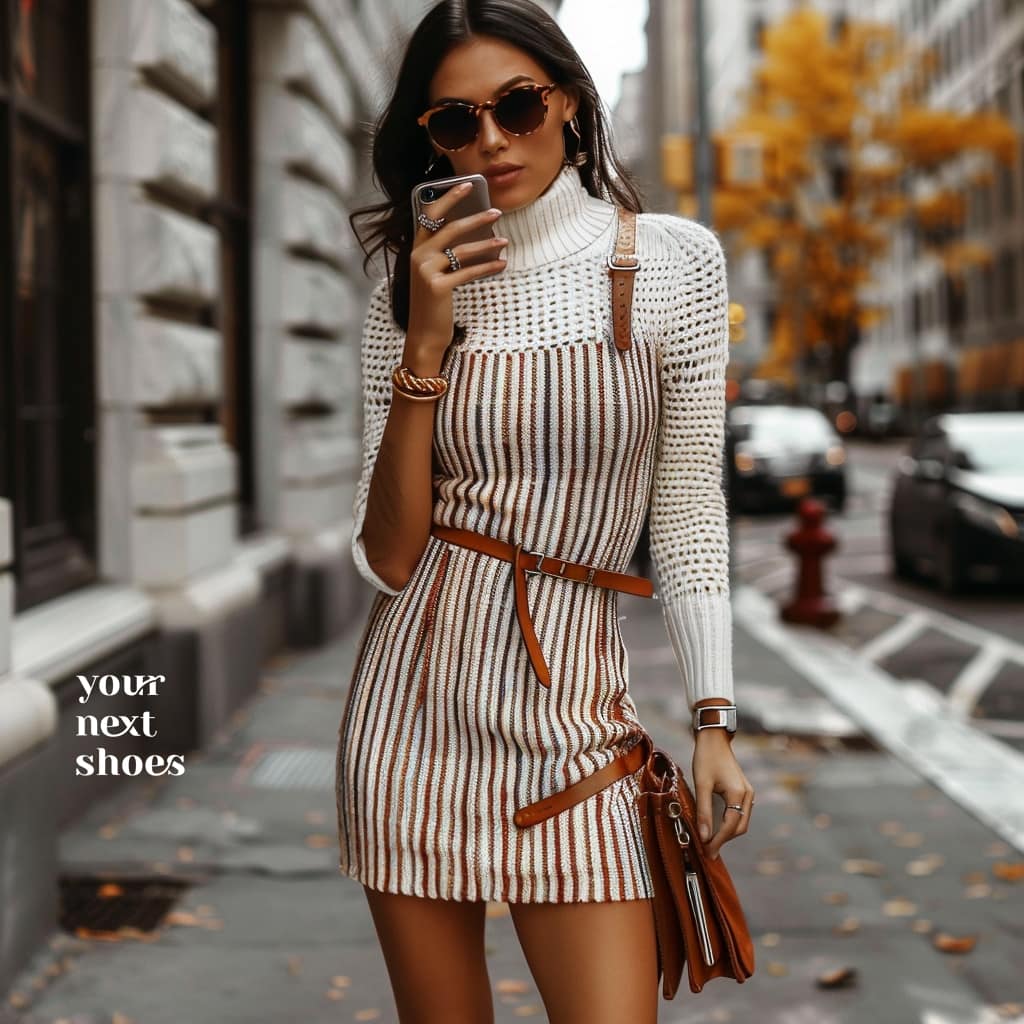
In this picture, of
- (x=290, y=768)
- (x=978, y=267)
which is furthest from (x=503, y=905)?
(x=978, y=267)

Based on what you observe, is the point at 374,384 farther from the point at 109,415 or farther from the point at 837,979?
the point at 109,415

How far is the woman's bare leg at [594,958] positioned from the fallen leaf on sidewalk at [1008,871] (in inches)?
141

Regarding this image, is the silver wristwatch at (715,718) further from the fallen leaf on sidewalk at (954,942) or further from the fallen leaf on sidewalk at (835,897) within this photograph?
the fallen leaf on sidewalk at (835,897)

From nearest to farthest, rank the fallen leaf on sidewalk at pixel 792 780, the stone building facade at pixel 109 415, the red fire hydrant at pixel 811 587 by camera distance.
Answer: the stone building facade at pixel 109 415 < the fallen leaf on sidewalk at pixel 792 780 < the red fire hydrant at pixel 811 587

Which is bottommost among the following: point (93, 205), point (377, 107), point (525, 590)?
point (525, 590)

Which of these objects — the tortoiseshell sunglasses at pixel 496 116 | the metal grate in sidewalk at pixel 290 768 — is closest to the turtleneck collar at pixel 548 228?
the tortoiseshell sunglasses at pixel 496 116

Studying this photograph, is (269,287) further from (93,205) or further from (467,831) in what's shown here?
(467,831)

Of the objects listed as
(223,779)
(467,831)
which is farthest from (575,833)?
(223,779)

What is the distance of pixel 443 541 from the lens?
223 cm

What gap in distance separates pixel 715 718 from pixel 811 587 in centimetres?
1022

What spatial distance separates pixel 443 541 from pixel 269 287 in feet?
25.8

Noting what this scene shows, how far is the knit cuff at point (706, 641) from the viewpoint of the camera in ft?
7.39

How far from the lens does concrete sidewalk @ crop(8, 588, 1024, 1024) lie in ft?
13.7

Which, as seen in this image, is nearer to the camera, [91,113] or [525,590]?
[525,590]
